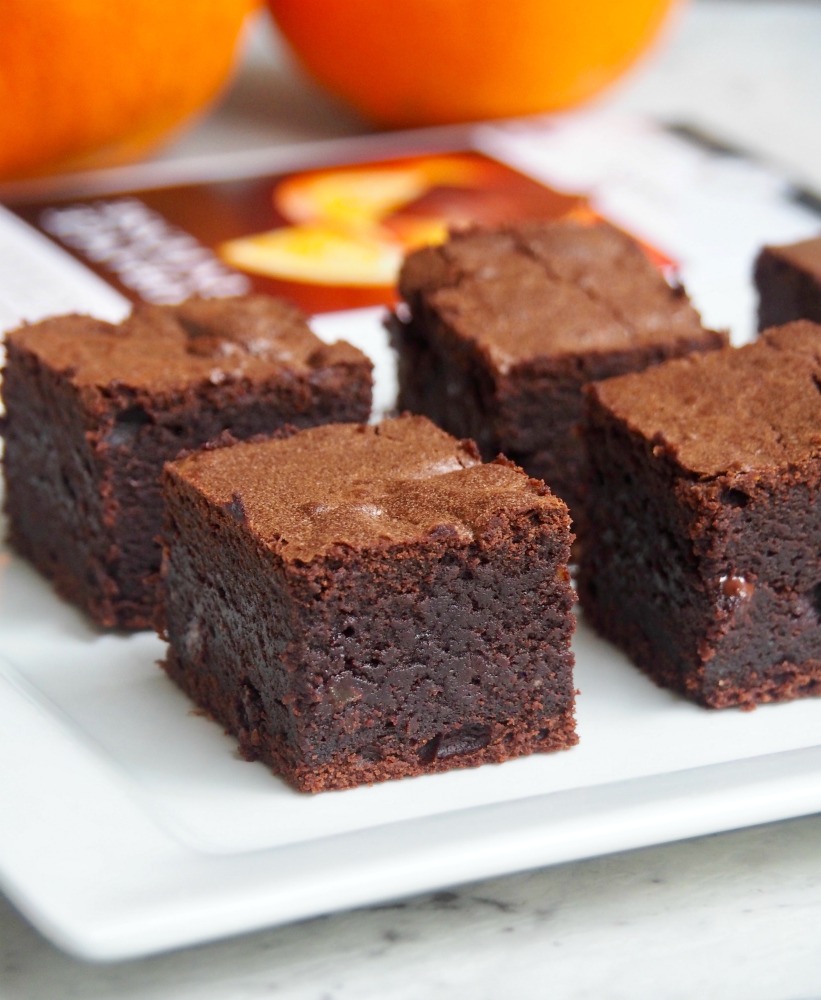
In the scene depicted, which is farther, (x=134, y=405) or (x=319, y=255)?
(x=319, y=255)

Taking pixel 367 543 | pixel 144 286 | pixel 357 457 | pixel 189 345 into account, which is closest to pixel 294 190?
pixel 144 286

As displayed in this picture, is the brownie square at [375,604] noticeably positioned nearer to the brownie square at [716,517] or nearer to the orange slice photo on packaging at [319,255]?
the brownie square at [716,517]

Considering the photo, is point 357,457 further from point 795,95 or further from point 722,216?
point 795,95

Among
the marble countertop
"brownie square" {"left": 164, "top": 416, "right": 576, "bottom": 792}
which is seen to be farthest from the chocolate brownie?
the marble countertop

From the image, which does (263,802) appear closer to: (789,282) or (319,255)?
(789,282)

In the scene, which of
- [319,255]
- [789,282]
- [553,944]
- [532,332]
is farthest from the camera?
[319,255]

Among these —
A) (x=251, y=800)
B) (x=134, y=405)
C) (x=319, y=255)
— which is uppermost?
(x=134, y=405)

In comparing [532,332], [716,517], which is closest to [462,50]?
[532,332]
